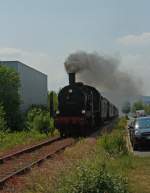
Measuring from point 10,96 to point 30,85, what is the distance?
21354 millimetres

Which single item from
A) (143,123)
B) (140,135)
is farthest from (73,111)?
(140,135)

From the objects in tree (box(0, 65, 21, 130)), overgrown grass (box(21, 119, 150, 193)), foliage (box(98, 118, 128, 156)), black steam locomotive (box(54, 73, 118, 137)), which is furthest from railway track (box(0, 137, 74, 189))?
tree (box(0, 65, 21, 130))

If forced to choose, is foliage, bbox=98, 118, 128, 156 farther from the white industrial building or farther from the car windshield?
the white industrial building

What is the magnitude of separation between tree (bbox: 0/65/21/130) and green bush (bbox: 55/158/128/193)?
5026cm

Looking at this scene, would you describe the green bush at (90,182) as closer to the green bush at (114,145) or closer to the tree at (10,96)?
the green bush at (114,145)

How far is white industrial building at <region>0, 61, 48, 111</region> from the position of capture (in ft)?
240

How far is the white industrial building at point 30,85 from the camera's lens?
7304 centimetres

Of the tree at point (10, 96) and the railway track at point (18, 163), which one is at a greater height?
the tree at point (10, 96)

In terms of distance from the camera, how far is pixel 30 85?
81500mm

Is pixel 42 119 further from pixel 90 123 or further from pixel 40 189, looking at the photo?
pixel 40 189

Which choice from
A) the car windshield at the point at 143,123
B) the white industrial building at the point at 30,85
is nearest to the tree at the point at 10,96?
the white industrial building at the point at 30,85

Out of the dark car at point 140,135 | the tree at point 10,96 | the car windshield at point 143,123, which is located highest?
the tree at point 10,96

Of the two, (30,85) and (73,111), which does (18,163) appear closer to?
(73,111)

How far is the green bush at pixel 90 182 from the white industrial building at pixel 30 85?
200 ft
